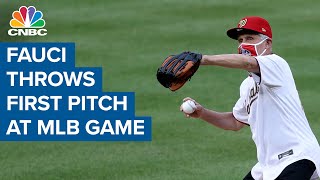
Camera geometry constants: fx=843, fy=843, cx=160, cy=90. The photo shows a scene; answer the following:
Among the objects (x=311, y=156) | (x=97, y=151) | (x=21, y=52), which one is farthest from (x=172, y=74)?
(x=21, y=52)

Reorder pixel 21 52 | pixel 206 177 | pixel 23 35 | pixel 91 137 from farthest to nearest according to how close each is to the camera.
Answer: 1. pixel 23 35
2. pixel 21 52
3. pixel 91 137
4. pixel 206 177

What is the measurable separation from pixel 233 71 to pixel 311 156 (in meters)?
7.09

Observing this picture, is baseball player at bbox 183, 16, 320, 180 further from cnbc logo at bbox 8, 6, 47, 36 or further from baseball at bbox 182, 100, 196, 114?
cnbc logo at bbox 8, 6, 47, 36

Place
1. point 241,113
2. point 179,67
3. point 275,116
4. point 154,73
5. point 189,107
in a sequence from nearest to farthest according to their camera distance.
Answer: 1. point 179,67
2. point 275,116
3. point 189,107
4. point 241,113
5. point 154,73

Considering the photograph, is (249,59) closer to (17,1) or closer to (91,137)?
(91,137)

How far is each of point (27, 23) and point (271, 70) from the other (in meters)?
10.7

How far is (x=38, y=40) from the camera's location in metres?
14.7

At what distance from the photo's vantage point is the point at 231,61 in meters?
5.41

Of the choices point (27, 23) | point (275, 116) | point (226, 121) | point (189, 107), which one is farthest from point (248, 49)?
point (27, 23)

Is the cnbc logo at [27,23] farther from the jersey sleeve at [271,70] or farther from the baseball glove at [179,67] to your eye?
the baseball glove at [179,67]

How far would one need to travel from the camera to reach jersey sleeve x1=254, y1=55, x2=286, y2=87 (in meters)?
5.73

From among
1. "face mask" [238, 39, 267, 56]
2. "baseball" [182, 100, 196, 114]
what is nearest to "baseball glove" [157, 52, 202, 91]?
"face mask" [238, 39, 267, 56]

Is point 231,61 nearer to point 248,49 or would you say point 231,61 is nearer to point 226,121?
point 248,49

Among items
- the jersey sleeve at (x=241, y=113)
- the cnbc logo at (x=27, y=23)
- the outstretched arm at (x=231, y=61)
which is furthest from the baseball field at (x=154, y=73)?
the outstretched arm at (x=231, y=61)
